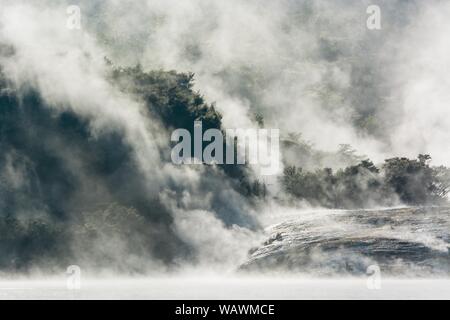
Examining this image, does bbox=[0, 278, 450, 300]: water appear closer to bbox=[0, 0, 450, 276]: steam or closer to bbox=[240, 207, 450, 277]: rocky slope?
bbox=[240, 207, 450, 277]: rocky slope

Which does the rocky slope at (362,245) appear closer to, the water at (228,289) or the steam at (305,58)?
the water at (228,289)

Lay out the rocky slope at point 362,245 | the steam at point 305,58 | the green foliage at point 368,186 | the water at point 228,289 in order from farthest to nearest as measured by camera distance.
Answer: the steam at point 305,58, the green foliage at point 368,186, the rocky slope at point 362,245, the water at point 228,289

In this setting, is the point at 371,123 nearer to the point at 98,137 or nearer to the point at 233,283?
the point at 98,137

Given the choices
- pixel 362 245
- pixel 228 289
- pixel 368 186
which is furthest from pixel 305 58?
pixel 228 289

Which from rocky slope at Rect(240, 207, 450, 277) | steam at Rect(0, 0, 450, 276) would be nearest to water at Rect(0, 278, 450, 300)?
rocky slope at Rect(240, 207, 450, 277)

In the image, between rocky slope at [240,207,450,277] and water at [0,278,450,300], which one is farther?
rocky slope at [240,207,450,277]

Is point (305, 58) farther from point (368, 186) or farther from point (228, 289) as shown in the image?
point (228, 289)

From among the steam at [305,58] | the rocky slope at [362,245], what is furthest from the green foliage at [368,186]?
the rocky slope at [362,245]

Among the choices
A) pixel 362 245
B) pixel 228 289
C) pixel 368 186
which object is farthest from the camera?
pixel 368 186
